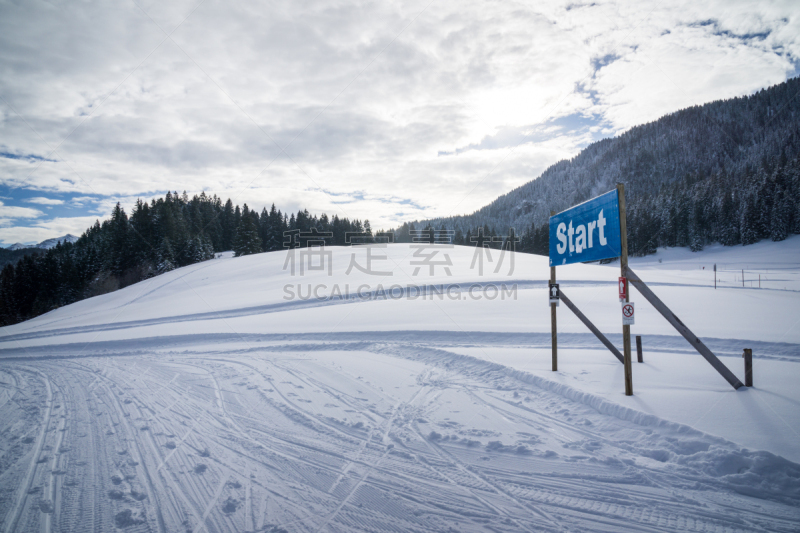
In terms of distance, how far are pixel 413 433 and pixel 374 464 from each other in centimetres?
81

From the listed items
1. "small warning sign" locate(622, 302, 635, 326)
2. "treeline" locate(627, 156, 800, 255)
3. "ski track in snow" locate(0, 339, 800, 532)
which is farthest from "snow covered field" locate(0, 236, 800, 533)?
"treeline" locate(627, 156, 800, 255)

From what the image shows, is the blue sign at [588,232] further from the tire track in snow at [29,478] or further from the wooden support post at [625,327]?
the tire track in snow at [29,478]

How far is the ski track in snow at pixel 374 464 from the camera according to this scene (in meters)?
3.04

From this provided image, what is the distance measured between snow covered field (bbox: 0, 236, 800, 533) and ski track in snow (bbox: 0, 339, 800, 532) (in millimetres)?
24

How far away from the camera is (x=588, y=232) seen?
602cm

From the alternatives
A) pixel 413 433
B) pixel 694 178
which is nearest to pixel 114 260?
pixel 413 433

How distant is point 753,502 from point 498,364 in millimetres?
4209

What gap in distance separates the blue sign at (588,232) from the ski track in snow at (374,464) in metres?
2.46

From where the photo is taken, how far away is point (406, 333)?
408 inches

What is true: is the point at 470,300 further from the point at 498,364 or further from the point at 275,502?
the point at 275,502

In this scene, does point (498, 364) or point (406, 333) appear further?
point (406, 333)

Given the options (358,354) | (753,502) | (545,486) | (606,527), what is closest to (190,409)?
(358,354)

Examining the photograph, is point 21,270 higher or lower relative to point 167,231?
lower

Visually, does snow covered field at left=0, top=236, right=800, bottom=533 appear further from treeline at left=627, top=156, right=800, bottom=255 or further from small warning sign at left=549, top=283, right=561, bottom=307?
treeline at left=627, top=156, right=800, bottom=255
